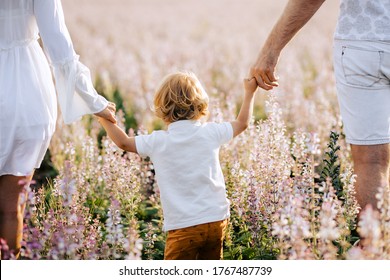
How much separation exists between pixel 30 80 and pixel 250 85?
1291mm

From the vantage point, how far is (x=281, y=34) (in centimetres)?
410

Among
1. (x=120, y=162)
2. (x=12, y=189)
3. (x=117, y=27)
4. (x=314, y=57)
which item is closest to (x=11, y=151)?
(x=12, y=189)

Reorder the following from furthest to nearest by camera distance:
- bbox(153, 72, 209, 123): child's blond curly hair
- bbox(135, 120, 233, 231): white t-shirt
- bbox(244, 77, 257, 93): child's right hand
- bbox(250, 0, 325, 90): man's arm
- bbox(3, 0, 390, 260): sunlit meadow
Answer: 1. bbox(244, 77, 257, 93): child's right hand
2. bbox(250, 0, 325, 90): man's arm
3. bbox(153, 72, 209, 123): child's blond curly hair
4. bbox(135, 120, 233, 231): white t-shirt
5. bbox(3, 0, 390, 260): sunlit meadow

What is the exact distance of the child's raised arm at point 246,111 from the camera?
398cm

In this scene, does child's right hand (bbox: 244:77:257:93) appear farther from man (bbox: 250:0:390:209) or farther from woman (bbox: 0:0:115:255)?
woman (bbox: 0:0:115:255)

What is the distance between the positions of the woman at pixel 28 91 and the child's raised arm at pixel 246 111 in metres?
0.80

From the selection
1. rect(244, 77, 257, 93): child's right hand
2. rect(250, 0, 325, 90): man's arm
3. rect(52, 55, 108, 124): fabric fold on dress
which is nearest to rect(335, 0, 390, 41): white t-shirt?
rect(250, 0, 325, 90): man's arm

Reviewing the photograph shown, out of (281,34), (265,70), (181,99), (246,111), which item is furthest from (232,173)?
(281,34)

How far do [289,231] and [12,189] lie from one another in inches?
61.6

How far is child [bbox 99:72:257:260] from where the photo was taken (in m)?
3.73

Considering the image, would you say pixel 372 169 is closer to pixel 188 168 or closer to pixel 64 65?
pixel 188 168

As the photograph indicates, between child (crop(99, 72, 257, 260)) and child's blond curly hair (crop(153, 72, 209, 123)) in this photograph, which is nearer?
child (crop(99, 72, 257, 260))

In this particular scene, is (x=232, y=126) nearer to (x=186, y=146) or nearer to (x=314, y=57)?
(x=186, y=146)

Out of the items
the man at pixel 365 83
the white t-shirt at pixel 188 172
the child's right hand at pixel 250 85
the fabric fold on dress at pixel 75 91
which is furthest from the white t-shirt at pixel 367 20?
the fabric fold on dress at pixel 75 91
